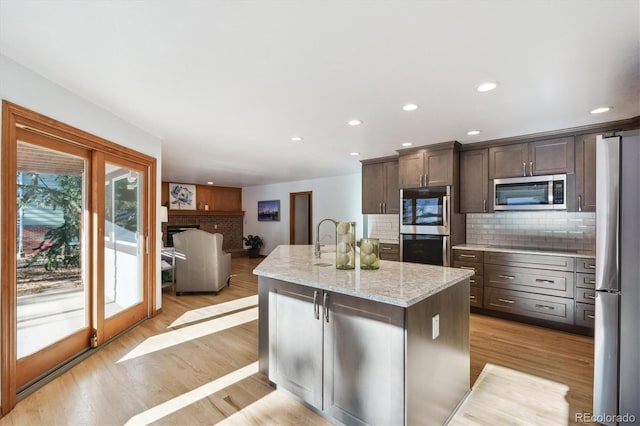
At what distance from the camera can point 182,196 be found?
883 centimetres

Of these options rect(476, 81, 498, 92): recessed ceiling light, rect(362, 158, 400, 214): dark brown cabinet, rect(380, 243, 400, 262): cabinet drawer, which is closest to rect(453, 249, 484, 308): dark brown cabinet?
rect(380, 243, 400, 262): cabinet drawer

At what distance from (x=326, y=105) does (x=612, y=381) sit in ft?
9.17

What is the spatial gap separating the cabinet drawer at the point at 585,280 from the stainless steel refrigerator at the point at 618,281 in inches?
68.7

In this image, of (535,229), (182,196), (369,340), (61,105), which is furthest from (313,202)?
(369,340)

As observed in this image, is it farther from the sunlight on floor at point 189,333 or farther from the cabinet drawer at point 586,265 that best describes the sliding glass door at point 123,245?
the cabinet drawer at point 586,265

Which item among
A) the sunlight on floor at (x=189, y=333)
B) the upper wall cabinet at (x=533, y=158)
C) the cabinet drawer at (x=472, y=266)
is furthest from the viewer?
the cabinet drawer at (x=472, y=266)

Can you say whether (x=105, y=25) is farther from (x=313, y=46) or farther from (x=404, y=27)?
(x=404, y=27)

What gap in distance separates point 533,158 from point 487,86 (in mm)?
1938

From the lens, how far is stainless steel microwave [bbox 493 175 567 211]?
3.55 metres

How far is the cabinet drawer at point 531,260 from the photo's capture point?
132 inches

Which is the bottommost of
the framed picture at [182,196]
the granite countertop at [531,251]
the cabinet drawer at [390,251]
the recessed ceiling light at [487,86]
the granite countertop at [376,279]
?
the cabinet drawer at [390,251]

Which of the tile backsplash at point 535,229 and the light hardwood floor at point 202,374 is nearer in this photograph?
the light hardwood floor at point 202,374

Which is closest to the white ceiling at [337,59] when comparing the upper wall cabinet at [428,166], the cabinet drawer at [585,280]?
the upper wall cabinet at [428,166]

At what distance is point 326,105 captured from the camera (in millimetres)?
2764
